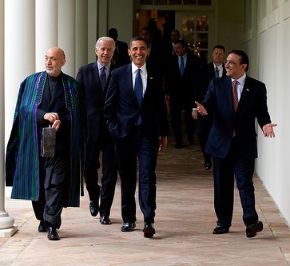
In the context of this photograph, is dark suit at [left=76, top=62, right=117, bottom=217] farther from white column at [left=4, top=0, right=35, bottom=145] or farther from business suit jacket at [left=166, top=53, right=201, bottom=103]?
business suit jacket at [left=166, top=53, right=201, bottom=103]

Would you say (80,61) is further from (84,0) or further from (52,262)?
(52,262)

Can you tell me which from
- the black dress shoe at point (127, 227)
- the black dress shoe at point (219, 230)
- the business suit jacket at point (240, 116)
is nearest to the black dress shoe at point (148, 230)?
the black dress shoe at point (127, 227)

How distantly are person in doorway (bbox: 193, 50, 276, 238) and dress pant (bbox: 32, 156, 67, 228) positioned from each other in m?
1.44

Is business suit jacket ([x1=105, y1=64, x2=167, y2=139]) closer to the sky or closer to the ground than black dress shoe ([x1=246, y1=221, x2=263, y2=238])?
closer to the sky

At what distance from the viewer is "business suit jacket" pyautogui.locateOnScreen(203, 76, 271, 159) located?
934 cm

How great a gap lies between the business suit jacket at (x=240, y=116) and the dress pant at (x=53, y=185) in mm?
1472

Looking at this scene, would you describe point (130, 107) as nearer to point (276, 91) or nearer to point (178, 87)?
point (276, 91)

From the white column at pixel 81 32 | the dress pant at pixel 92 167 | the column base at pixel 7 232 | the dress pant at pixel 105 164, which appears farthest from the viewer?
the white column at pixel 81 32

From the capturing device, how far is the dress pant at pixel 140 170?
9312 mm

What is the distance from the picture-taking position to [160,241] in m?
9.16

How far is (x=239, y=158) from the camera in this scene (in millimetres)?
9352

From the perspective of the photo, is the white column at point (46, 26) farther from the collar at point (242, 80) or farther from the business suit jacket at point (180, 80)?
the business suit jacket at point (180, 80)

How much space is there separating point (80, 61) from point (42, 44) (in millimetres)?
4646

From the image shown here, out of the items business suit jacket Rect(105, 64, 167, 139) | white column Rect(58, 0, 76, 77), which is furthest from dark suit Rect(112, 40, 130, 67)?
business suit jacket Rect(105, 64, 167, 139)
